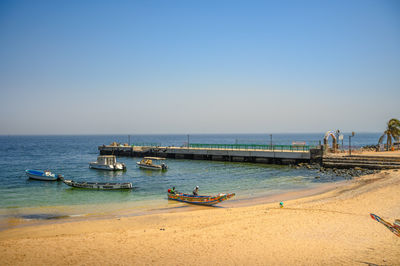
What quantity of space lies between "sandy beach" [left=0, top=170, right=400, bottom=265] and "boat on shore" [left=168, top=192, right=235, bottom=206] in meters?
1.92

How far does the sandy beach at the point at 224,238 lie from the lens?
1233cm

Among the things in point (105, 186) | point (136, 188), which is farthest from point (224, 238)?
point (105, 186)

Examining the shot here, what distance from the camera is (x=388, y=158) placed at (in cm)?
4122

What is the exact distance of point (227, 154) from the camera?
5875cm

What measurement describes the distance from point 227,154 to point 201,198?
34.7m

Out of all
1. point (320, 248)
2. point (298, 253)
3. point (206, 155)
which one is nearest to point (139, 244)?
point (298, 253)

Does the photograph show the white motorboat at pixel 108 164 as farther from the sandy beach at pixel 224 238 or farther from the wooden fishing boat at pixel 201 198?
the sandy beach at pixel 224 238

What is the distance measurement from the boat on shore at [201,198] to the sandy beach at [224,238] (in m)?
1.92

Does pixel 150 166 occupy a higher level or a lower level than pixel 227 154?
lower

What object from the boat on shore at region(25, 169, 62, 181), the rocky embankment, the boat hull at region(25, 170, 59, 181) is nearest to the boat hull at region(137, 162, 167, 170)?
the boat on shore at region(25, 169, 62, 181)

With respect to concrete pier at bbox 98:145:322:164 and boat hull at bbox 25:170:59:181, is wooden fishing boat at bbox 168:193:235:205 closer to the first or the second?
boat hull at bbox 25:170:59:181

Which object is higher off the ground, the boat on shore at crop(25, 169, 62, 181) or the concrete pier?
the concrete pier

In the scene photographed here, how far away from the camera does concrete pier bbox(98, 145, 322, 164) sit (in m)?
50.8

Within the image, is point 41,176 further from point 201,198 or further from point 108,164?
point 201,198
